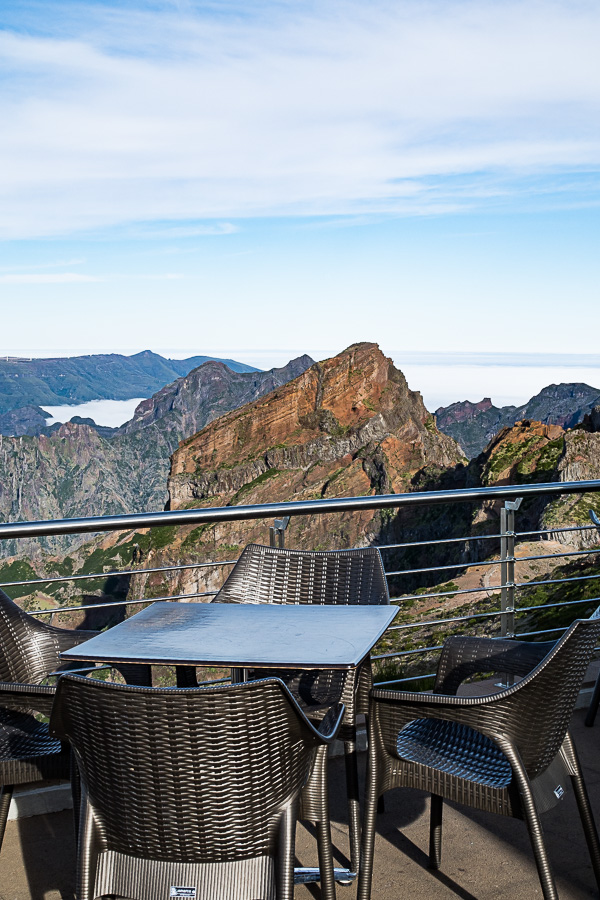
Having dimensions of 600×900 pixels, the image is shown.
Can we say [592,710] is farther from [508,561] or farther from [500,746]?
[500,746]

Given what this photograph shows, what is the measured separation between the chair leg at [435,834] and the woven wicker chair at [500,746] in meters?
0.28

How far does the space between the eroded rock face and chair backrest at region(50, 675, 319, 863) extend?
91.5 meters

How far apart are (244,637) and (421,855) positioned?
0.97m

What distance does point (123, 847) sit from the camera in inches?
65.0

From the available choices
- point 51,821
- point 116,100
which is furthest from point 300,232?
point 51,821

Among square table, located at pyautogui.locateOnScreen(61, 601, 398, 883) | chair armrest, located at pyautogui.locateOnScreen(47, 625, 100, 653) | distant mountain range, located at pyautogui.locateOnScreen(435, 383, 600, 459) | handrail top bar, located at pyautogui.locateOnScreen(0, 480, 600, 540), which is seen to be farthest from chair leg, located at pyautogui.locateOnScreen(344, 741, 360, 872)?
distant mountain range, located at pyautogui.locateOnScreen(435, 383, 600, 459)

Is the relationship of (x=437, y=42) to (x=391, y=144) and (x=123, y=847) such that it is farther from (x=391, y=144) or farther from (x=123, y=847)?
(x=391, y=144)

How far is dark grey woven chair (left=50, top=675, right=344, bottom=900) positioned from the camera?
1501 millimetres

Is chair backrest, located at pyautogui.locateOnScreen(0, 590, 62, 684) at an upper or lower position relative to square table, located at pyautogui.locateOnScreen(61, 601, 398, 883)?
lower

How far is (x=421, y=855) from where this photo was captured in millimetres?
2588

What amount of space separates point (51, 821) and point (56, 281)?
69816 mm

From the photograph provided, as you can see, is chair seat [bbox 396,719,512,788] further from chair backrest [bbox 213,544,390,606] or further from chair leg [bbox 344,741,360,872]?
chair backrest [bbox 213,544,390,606]

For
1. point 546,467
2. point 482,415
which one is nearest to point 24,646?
point 546,467

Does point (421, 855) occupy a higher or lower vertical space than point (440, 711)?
lower
